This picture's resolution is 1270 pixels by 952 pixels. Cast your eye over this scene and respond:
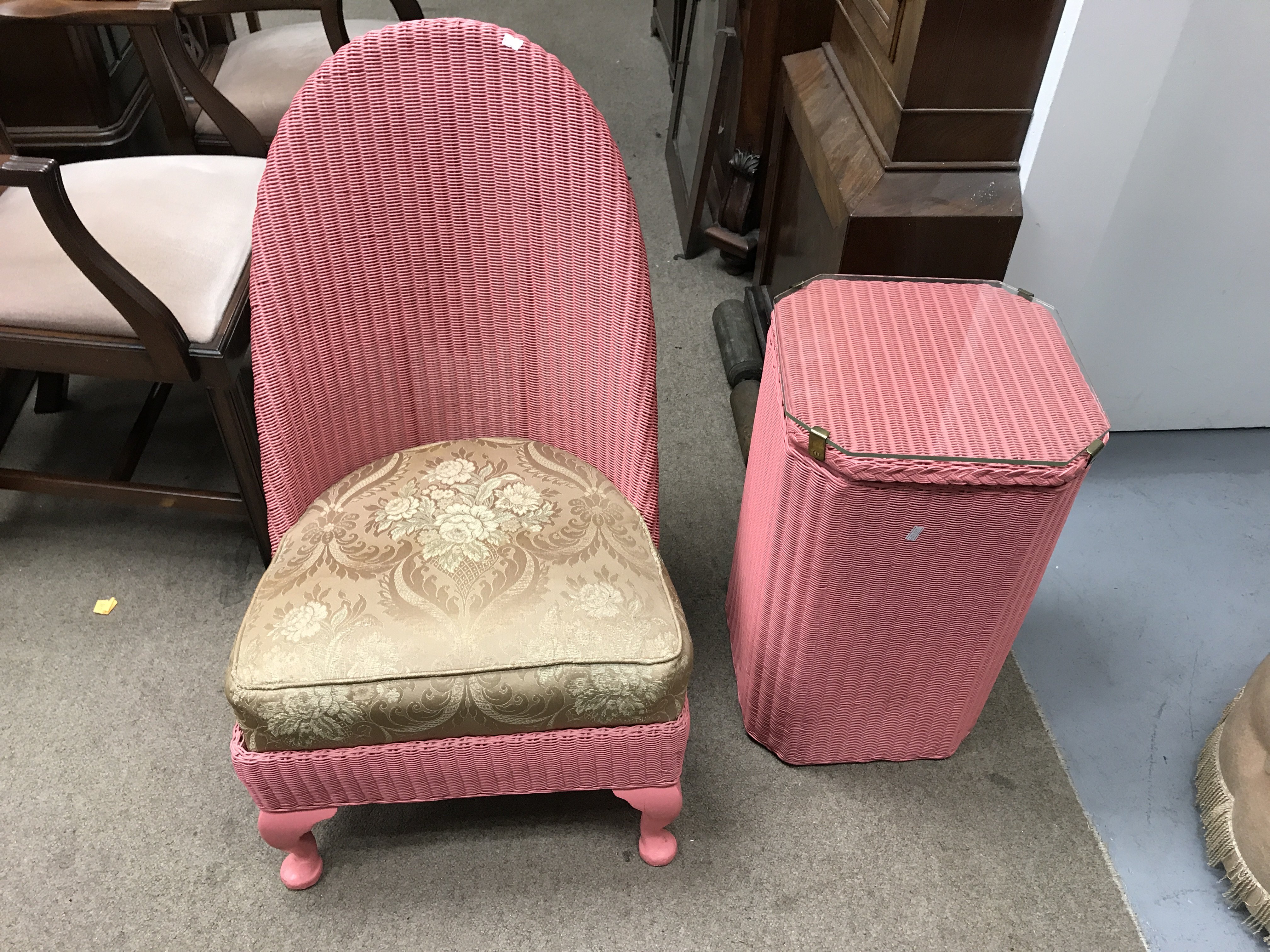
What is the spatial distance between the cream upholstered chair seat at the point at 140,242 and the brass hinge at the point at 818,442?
922mm

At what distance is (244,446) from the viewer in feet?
5.11

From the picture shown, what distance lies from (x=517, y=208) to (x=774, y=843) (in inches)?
38.3

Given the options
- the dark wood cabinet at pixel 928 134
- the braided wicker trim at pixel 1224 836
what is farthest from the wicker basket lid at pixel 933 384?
the braided wicker trim at pixel 1224 836

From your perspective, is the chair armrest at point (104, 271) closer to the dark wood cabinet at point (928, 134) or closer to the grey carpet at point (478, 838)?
the grey carpet at point (478, 838)

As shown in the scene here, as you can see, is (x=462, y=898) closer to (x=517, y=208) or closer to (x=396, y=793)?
(x=396, y=793)

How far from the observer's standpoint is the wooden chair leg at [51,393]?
79.8 inches

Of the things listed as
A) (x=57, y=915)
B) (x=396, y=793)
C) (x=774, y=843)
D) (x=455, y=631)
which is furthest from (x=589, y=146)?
(x=57, y=915)

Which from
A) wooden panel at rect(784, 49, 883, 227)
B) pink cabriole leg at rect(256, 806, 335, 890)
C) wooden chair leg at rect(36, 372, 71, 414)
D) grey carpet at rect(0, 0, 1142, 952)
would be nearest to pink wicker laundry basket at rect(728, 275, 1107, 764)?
grey carpet at rect(0, 0, 1142, 952)

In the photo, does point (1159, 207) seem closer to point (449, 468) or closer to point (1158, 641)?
point (1158, 641)

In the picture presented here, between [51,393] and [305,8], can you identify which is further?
[51,393]

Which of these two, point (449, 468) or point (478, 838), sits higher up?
point (449, 468)

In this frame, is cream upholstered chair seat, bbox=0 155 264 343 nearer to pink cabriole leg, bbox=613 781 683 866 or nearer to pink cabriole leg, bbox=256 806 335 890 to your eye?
pink cabriole leg, bbox=256 806 335 890

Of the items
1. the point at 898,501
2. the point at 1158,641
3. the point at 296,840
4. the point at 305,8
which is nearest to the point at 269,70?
the point at 305,8

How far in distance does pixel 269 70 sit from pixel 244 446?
3.31 ft
